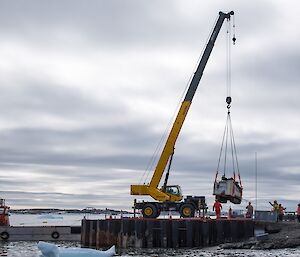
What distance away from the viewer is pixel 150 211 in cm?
3928

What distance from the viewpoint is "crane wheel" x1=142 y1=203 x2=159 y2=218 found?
39.2 meters

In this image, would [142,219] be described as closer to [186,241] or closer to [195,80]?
[186,241]

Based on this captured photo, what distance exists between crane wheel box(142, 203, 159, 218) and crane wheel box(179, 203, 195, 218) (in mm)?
1614

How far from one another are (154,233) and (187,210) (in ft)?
11.5

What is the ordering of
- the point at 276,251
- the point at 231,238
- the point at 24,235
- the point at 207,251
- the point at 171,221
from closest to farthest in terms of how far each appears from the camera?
the point at 276,251 → the point at 207,251 → the point at 171,221 → the point at 231,238 → the point at 24,235

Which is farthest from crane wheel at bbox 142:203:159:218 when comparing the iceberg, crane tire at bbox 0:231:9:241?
the iceberg

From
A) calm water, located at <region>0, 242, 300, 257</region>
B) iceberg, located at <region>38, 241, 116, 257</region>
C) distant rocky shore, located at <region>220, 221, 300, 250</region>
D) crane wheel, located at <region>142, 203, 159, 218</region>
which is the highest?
crane wheel, located at <region>142, 203, 159, 218</region>

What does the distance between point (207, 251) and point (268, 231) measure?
12781 mm

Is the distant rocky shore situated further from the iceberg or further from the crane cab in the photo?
the iceberg

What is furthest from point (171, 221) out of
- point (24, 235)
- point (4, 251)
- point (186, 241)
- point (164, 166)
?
point (24, 235)

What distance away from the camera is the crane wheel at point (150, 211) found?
3919 centimetres

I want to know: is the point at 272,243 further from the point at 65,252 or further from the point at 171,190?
the point at 65,252

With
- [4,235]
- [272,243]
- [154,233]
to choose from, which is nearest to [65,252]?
[154,233]

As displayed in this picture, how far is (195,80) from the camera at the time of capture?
41719 millimetres
